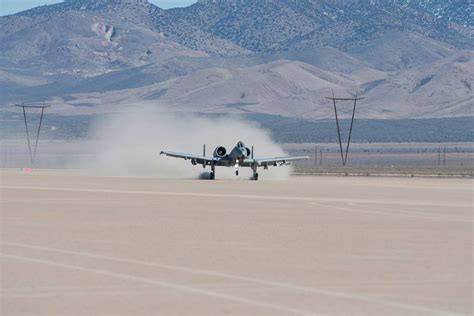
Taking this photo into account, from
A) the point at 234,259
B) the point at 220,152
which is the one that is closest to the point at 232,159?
the point at 220,152

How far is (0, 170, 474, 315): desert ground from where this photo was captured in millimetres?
17438

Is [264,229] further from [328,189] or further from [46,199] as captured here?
[328,189]

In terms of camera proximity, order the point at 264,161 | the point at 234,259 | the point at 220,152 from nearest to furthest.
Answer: the point at 234,259 < the point at 220,152 < the point at 264,161

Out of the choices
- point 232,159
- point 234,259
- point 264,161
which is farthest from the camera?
point 264,161

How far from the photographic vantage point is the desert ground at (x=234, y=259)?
57.2 ft

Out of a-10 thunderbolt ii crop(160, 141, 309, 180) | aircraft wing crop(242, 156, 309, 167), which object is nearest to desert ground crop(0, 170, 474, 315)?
a-10 thunderbolt ii crop(160, 141, 309, 180)

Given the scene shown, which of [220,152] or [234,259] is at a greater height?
[220,152]

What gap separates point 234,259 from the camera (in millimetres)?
22594

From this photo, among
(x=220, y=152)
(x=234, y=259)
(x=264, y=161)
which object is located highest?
(x=220, y=152)

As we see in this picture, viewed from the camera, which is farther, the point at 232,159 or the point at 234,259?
the point at 232,159

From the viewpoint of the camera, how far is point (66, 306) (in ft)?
55.7

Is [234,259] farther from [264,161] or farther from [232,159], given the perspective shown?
[264,161]

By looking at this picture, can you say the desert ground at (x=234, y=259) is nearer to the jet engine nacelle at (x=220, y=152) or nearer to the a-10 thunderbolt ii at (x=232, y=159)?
the a-10 thunderbolt ii at (x=232, y=159)

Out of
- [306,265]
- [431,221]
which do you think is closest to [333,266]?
[306,265]
